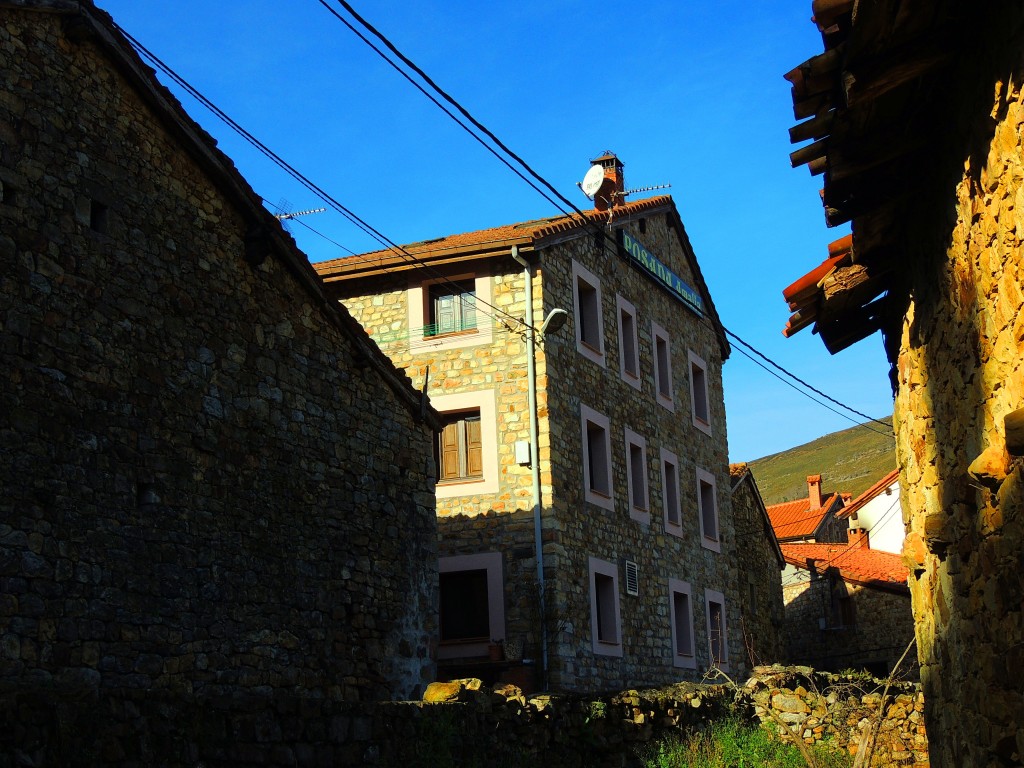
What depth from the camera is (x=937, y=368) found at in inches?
289

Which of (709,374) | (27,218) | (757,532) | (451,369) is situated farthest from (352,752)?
(757,532)

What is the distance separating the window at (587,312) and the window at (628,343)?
0.89 metres

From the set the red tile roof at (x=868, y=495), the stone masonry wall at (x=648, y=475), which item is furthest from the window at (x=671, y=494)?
the red tile roof at (x=868, y=495)

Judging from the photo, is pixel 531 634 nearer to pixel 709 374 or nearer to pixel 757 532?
pixel 709 374

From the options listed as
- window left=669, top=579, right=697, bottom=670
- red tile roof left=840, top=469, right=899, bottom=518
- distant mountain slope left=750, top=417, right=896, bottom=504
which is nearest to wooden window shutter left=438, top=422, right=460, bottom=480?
window left=669, top=579, right=697, bottom=670

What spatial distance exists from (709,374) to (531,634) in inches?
399

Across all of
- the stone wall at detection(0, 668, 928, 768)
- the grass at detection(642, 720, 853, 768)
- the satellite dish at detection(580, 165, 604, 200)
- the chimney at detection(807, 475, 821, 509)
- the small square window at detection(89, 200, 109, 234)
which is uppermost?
the satellite dish at detection(580, 165, 604, 200)

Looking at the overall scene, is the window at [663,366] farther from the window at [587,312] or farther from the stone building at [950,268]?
the stone building at [950,268]

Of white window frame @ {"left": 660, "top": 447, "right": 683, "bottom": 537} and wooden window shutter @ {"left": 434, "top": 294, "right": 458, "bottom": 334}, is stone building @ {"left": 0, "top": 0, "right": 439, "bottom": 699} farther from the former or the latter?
white window frame @ {"left": 660, "top": 447, "right": 683, "bottom": 537}

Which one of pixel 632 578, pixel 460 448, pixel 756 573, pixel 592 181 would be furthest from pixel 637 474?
pixel 756 573

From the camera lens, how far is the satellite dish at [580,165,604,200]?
2323cm

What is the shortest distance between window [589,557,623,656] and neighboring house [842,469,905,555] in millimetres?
25349

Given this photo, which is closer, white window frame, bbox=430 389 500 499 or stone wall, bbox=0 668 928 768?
stone wall, bbox=0 668 928 768

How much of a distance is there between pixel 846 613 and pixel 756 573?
5230 mm
